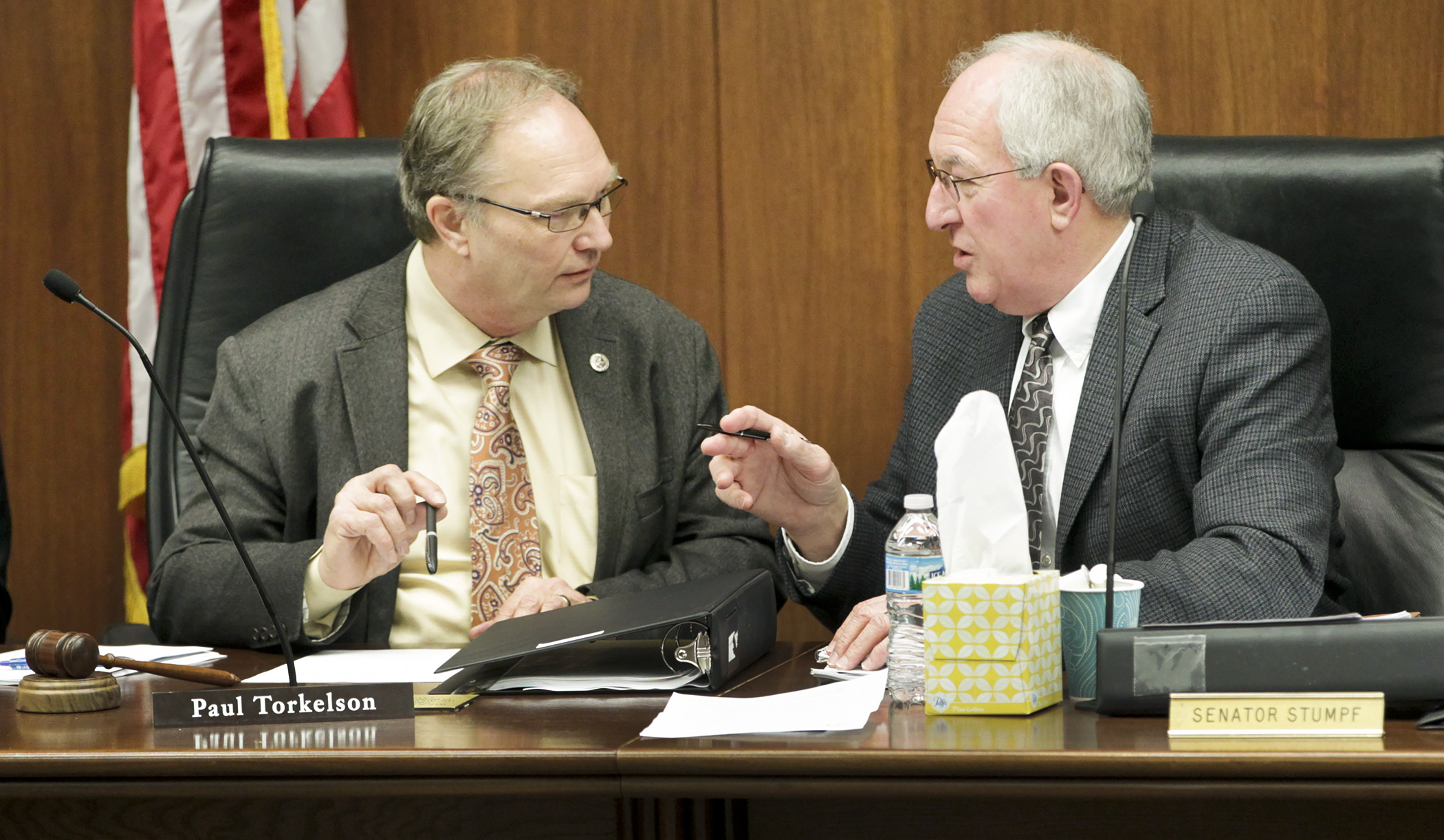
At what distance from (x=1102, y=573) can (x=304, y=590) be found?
96 cm

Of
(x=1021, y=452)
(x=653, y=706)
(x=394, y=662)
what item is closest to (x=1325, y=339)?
(x=1021, y=452)

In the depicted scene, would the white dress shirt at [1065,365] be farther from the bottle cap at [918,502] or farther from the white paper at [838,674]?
the bottle cap at [918,502]

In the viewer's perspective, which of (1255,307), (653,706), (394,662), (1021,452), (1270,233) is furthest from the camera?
(1270,233)

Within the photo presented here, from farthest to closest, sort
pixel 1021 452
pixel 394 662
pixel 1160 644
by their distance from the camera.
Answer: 1. pixel 1021 452
2. pixel 394 662
3. pixel 1160 644

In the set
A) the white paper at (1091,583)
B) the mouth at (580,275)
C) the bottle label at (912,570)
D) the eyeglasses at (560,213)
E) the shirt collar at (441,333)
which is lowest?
the white paper at (1091,583)

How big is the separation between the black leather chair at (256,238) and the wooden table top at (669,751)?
2.97 ft

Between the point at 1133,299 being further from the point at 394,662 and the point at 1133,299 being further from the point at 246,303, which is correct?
the point at 246,303

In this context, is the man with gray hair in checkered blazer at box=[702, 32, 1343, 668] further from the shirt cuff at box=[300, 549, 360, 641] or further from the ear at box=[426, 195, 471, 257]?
the ear at box=[426, 195, 471, 257]

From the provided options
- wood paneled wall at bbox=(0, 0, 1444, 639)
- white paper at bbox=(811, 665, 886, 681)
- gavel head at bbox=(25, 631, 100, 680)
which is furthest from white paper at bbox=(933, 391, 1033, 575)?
wood paneled wall at bbox=(0, 0, 1444, 639)

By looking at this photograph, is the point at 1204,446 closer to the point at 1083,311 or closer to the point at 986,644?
the point at 1083,311

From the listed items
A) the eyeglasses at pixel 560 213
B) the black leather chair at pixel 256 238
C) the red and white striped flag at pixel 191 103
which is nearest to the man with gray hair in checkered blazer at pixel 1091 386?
the eyeglasses at pixel 560 213

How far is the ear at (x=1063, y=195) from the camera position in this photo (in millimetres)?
1791

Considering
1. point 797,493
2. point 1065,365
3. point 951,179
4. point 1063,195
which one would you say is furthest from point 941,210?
point 797,493

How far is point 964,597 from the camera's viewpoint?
3.63 ft
